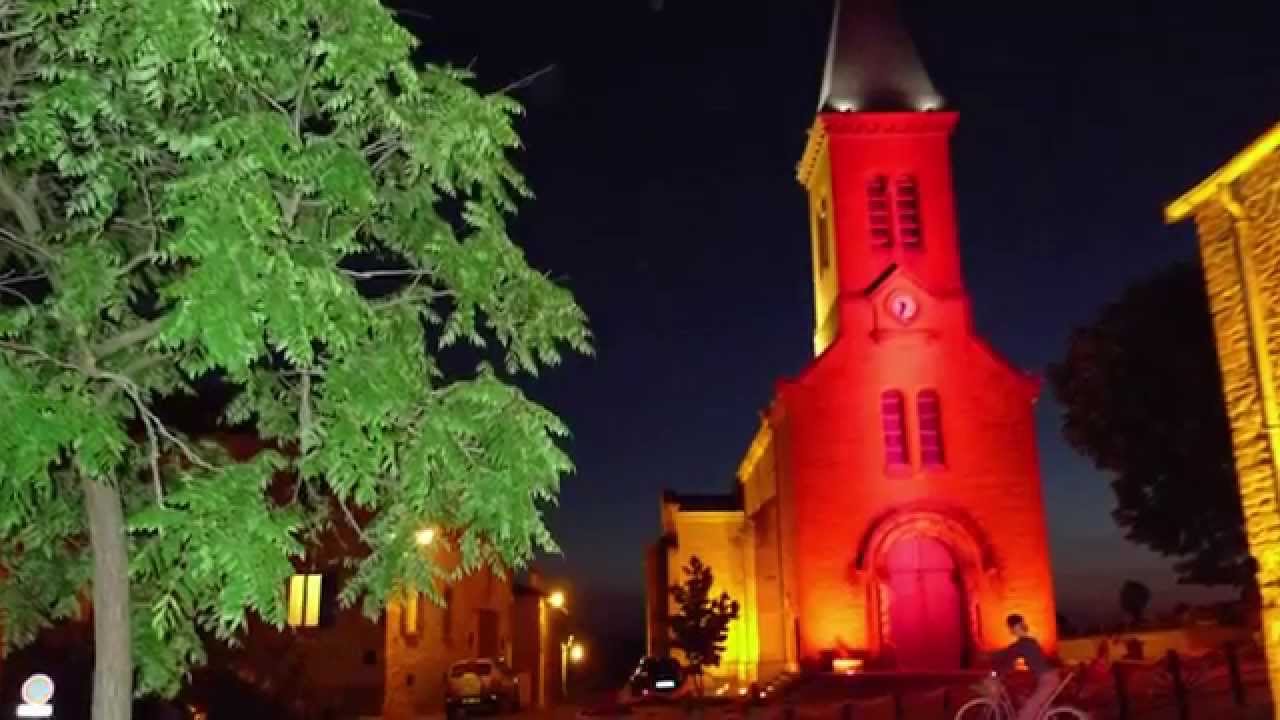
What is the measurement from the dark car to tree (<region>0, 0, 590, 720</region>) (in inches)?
1188

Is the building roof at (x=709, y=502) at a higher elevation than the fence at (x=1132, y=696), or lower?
higher

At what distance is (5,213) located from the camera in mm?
8031

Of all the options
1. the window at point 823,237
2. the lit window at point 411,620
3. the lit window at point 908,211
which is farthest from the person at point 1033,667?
the window at point 823,237

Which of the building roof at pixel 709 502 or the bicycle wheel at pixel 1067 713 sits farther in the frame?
the building roof at pixel 709 502

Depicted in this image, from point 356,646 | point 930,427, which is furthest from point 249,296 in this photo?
point 930,427

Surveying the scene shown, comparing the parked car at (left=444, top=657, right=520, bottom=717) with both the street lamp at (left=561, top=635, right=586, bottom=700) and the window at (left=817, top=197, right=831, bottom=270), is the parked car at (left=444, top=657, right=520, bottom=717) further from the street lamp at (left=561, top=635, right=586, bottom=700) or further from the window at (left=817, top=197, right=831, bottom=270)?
the street lamp at (left=561, top=635, right=586, bottom=700)

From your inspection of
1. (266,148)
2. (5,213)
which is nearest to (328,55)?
(266,148)

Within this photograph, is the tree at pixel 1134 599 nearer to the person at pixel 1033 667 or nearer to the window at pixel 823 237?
the window at pixel 823 237

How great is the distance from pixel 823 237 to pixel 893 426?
348 inches

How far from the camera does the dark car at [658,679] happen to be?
37.3 metres

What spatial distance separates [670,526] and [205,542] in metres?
48.6

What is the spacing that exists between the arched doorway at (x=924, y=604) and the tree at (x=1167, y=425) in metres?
5.69

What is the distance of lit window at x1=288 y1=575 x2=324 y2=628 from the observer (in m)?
28.1

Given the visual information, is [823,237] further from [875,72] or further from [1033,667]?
[1033,667]
